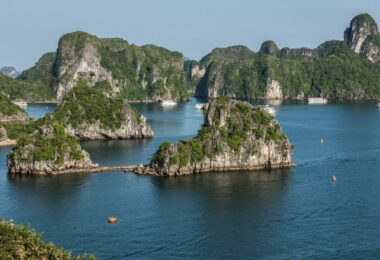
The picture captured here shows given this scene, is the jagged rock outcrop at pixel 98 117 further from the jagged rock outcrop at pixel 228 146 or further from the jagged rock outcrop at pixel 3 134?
the jagged rock outcrop at pixel 228 146

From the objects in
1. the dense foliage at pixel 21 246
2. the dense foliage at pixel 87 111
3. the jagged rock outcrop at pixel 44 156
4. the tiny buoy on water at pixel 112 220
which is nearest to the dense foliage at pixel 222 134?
the jagged rock outcrop at pixel 44 156

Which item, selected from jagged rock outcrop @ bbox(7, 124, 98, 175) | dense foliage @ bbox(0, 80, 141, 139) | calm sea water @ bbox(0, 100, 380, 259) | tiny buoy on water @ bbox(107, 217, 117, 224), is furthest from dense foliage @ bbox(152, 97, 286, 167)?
dense foliage @ bbox(0, 80, 141, 139)

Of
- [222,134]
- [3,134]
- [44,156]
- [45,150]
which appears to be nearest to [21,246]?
[45,150]

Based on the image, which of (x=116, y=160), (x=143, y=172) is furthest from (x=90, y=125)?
(x=143, y=172)

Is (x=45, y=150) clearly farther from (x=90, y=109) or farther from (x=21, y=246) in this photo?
(x=21, y=246)

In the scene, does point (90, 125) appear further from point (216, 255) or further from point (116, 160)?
point (216, 255)
